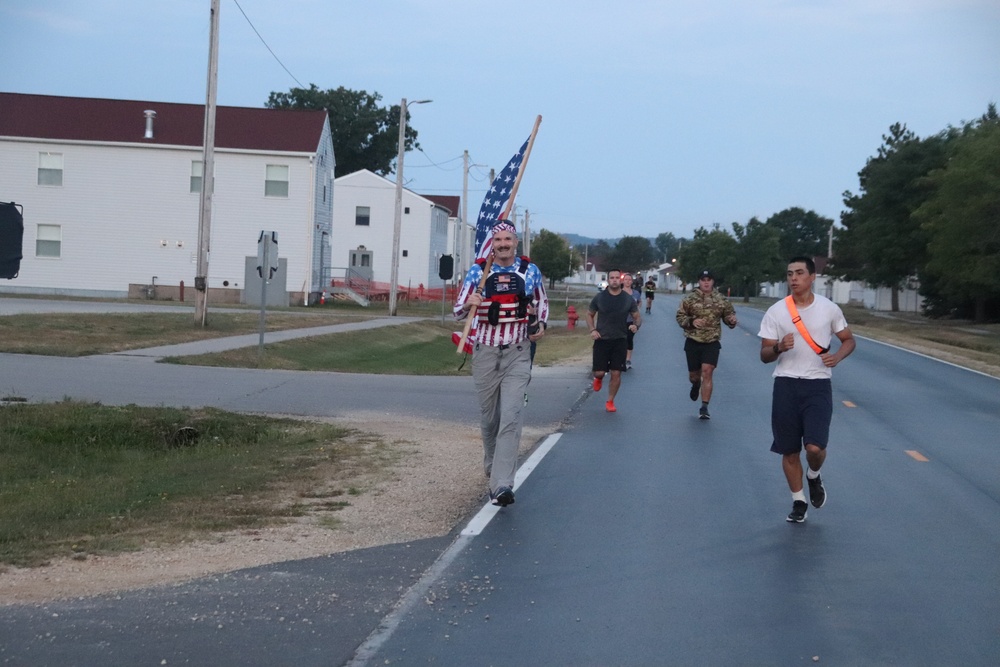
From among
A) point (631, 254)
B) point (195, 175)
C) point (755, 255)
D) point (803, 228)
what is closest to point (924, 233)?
point (195, 175)

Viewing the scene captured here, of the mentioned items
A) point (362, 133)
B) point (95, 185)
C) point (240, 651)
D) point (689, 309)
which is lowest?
point (240, 651)

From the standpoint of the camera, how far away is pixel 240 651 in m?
5.55

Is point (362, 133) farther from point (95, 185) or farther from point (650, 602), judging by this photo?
point (650, 602)

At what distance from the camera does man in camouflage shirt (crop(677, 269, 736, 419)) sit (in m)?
15.3

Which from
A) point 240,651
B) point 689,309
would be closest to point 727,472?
point 689,309

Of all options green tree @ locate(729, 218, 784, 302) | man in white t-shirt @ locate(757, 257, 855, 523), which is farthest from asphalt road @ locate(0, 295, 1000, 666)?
green tree @ locate(729, 218, 784, 302)

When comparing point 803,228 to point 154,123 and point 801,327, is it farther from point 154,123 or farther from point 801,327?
point 801,327

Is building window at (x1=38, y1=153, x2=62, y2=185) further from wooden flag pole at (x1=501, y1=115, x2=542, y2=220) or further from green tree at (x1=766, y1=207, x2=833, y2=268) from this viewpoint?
green tree at (x1=766, y1=207, x2=833, y2=268)

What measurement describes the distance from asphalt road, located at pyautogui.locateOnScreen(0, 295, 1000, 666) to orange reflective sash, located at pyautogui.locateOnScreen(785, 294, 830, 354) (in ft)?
4.28

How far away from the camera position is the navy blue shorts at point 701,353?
50.3ft

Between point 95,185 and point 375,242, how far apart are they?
858 inches

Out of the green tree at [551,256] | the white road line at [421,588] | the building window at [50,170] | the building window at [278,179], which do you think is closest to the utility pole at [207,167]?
the white road line at [421,588]

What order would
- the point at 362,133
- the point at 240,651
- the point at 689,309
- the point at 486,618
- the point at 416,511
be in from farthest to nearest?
1. the point at 362,133
2. the point at 689,309
3. the point at 416,511
4. the point at 486,618
5. the point at 240,651

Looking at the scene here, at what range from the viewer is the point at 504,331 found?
9.19m
